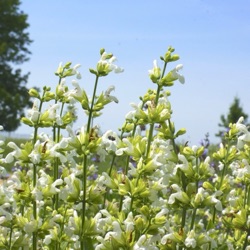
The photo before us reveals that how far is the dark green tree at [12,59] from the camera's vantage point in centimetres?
3259

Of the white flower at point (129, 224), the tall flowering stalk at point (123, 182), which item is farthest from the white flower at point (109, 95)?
the white flower at point (129, 224)

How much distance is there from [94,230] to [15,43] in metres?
35.0

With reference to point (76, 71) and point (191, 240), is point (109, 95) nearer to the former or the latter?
point (76, 71)

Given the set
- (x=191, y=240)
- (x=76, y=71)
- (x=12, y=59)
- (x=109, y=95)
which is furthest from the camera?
(x=12, y=59)

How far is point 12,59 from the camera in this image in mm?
35562

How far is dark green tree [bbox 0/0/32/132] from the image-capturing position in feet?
107

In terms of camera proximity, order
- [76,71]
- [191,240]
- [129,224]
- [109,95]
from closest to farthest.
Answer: [129,224] → [191,240] → [109,95] → [76,71]

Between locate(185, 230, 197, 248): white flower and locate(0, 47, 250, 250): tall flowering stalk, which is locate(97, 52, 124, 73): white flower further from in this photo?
locate(185, 230, 197, 248): white flower

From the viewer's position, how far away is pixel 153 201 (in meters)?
2.29

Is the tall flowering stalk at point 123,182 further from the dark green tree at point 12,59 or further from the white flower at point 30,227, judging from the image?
the dark green tree at point 12,59

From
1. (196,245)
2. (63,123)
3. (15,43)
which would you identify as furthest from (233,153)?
(15,43)

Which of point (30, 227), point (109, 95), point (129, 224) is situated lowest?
point (30, 227)

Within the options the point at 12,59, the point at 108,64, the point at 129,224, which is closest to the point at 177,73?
the point at 108,64

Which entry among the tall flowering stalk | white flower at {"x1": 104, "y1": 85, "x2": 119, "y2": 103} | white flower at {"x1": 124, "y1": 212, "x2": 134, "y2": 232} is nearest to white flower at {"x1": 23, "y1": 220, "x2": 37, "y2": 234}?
the tall flowering stalk
